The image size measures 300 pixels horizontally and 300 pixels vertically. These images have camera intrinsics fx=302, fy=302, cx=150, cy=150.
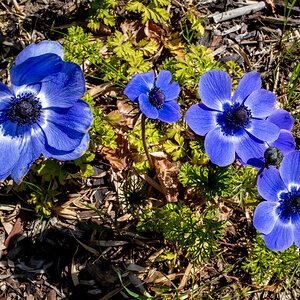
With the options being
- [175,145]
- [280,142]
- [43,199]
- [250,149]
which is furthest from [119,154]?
[280,142]

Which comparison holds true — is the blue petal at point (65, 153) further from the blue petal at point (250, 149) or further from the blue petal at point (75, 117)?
the blue petal at point (250, 149)

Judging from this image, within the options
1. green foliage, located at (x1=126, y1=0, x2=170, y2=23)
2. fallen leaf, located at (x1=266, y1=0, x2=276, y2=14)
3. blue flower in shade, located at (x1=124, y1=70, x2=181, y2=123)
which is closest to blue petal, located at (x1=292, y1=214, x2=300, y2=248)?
blue flower in shade, located at (x1=124, y1=70, x2=181, y2=123)

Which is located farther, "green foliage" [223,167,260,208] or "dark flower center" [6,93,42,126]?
"green foliage" [223,167,260,208]

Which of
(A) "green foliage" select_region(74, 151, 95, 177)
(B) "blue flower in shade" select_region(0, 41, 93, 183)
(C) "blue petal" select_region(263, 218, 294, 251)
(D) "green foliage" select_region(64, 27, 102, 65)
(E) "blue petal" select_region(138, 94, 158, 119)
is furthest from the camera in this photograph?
(D) "green foliage" select_region(64, 27, 102, 65)

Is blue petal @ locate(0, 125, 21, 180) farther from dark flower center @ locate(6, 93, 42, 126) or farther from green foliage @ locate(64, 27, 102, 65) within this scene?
green foliage @ locate(64, 27, 102, 65)

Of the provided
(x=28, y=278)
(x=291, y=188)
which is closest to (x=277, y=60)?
(x=291, y=188)

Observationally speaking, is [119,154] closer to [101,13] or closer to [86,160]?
[86,160]

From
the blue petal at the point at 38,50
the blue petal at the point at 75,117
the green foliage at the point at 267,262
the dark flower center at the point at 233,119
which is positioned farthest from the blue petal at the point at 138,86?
the green foliage at the point at 267,262
